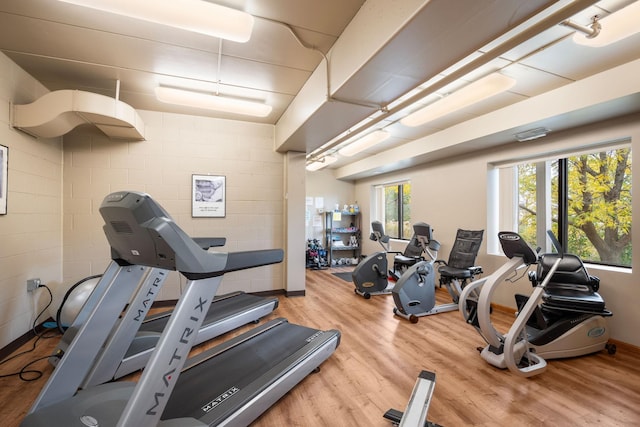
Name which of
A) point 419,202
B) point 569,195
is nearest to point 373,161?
point 419,202

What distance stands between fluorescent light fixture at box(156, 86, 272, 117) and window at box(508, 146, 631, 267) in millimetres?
3706

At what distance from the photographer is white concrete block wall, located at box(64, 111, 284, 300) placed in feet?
12.0

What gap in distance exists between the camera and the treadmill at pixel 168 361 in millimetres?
1234

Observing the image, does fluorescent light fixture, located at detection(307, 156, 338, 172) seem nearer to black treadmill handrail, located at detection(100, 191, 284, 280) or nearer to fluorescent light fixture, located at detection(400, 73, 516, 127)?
fluorescent light fixture, located at detection(400, 73, 516, 127)

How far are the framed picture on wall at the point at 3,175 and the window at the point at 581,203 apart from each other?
5.80 m

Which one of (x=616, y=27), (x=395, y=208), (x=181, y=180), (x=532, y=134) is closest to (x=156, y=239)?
(x=616, y=27)

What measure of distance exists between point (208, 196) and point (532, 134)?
168 inches

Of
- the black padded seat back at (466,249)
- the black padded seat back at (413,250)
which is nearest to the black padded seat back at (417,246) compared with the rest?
the black padded seat back at (413,250)

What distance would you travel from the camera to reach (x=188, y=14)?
1884 millimetres

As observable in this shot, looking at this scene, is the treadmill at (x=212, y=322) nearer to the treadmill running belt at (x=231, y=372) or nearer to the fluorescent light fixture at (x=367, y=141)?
the treadmill running belt at (x=231, y=372)

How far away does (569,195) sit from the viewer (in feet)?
11.7

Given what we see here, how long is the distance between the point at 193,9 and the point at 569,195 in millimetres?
4411

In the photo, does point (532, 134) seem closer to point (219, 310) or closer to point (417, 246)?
point (417, 246)

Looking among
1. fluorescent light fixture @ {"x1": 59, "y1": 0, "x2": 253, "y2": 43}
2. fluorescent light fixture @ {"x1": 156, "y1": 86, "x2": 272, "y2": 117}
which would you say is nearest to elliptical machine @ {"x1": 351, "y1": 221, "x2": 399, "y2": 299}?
fluorescent light fixture @ {"x1": 156, "y1": 86, "x2": 272, "y2": 117}
